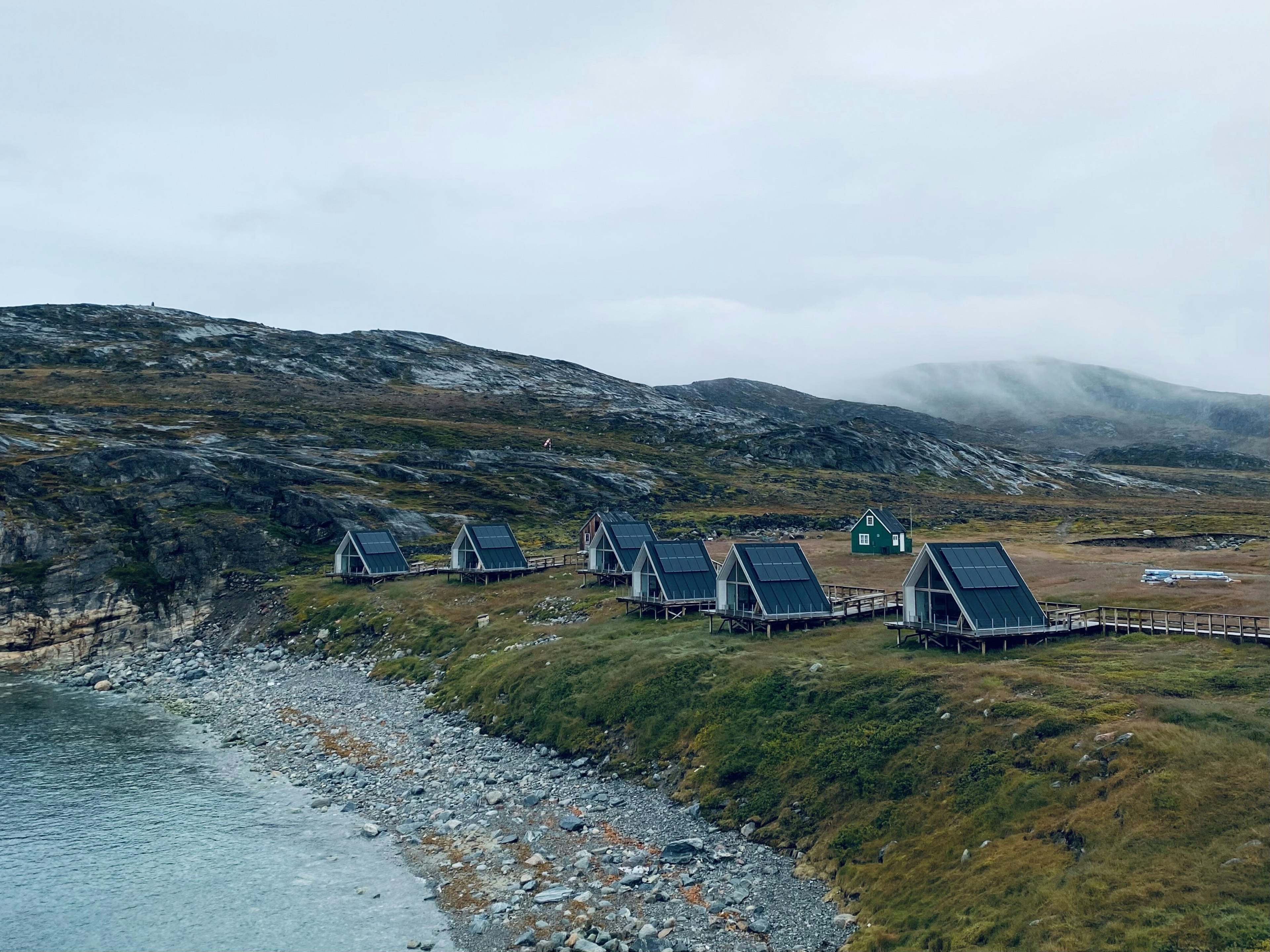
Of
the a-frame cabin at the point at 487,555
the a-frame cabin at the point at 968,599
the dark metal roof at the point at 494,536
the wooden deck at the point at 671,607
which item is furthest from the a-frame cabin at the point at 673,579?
the dark metal roof at the point at 494,536

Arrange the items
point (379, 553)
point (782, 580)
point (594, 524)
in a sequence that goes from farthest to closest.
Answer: point (379, 553) → point (594, 524) → point (782, 580)

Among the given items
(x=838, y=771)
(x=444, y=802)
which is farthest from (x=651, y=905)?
(x=444, y=802)

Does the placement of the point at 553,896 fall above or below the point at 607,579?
below

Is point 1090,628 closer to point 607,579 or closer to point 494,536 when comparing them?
point 607,579

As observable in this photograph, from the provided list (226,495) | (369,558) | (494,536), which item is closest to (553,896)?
(494,536)

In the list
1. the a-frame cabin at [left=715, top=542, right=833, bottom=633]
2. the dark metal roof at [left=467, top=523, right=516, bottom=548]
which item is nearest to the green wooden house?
the dark metal roof at [left=467, top=523, right=516, bottom=548]
